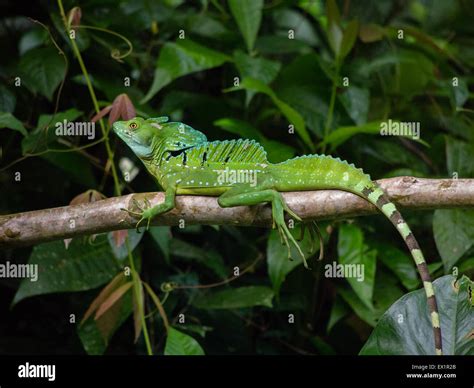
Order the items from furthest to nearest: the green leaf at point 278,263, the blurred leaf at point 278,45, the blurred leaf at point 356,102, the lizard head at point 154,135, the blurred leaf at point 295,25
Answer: the blurred leaf at point 295,25, the blurred leaf at point 278,45, the blurred leaf at point 356,102, the green leaf at point 278,263, the lizard head at point 154,135

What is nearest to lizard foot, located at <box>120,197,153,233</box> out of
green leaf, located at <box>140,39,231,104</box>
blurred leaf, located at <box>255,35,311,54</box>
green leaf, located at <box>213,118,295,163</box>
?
green leaf, located at <box>213,118,295,163</box>

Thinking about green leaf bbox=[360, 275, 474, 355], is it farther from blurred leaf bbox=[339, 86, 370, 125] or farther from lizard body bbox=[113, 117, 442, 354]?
blurred leaf bbox=[339, 86, 370, 125]

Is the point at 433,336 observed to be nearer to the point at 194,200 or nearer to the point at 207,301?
the point at 194,200

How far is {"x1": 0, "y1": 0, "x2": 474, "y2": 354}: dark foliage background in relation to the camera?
2.29 m

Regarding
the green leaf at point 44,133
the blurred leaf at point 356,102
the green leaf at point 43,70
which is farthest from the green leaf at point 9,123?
the blurred leaf at point 356,102

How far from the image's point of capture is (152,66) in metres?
2.75

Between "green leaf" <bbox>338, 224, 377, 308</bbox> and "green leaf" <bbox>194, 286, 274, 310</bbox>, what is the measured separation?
251mm

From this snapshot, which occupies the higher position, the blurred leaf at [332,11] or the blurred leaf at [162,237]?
the blurred leaf at [332,11]

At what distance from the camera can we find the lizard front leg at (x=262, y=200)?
1.67 metres

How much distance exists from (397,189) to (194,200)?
1.51 feet

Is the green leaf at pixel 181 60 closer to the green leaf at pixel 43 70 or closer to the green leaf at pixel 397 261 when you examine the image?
the green leaf at pixel 43 70

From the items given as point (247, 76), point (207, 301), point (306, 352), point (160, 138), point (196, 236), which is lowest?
point (306, 352)

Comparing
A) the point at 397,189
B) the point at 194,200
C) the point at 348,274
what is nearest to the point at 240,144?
the point at 194,200

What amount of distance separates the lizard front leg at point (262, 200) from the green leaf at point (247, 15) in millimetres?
964
